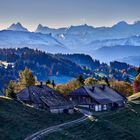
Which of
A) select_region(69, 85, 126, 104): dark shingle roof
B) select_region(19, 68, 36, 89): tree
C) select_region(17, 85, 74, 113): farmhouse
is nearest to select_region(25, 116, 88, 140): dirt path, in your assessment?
select_region(17, 85, 74, 113): farmhouse

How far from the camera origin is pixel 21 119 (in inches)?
3647

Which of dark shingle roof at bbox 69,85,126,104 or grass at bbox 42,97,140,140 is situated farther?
dark shingle roof at bbox 69,85,126,104

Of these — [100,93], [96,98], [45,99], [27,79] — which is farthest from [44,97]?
[27,79]

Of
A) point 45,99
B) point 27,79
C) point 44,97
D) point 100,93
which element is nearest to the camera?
point 45,99

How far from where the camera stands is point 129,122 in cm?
11388

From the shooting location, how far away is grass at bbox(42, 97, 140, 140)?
8639 cm

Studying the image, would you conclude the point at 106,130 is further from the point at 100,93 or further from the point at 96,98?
the point at 100,93

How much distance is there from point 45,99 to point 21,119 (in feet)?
84.8

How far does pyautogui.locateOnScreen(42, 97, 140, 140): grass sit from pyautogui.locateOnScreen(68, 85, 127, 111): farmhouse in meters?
14.6

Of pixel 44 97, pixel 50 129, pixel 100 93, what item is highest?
pixel 44 97

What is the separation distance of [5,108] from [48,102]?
19.5 m

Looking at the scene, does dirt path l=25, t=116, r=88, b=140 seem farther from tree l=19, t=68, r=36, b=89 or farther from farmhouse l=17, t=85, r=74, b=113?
tree l=19, t=68, r=36, b=89

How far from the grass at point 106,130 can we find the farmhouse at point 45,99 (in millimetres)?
11393

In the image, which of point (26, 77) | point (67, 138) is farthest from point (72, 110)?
point (26, 77)
